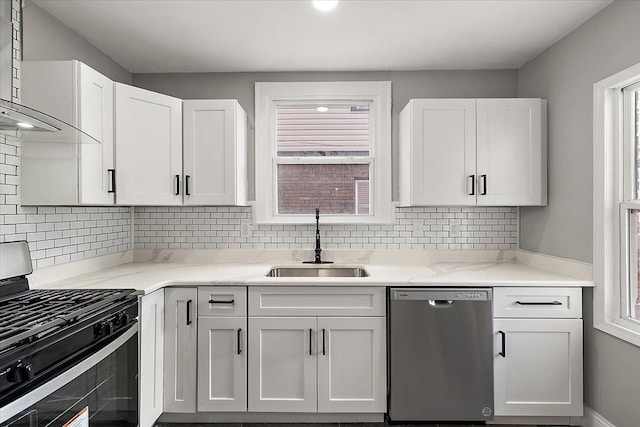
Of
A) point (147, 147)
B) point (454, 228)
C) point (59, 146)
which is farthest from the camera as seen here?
point (454, 228)

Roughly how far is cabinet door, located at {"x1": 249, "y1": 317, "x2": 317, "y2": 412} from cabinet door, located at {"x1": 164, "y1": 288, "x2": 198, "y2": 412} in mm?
357

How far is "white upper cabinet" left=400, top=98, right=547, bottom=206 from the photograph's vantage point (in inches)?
111

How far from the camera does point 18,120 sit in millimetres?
1525

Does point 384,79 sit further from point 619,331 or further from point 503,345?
point 619,331

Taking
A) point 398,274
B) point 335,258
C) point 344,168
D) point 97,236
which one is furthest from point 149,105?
point 398,274

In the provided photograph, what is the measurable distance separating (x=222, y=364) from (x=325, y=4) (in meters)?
2.16

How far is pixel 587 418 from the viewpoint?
2.39 m

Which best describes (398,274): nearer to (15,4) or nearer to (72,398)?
(72,398)

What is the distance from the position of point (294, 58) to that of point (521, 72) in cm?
177

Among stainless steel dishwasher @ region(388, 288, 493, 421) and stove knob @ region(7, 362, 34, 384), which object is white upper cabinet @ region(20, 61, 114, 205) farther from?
stainless steel dishwasher @ region(388, 288, 493, 421)

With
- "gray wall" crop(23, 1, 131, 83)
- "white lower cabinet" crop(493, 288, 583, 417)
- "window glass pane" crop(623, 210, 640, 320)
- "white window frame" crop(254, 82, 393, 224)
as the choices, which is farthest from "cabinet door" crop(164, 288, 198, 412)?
"window glass pane" crop(623, 210, 640, 320)

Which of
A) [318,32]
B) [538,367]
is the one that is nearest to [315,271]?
[538,367]

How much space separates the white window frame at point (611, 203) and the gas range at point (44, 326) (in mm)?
2546

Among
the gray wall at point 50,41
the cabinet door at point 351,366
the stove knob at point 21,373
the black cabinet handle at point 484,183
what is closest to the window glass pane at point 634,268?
the black cabinet handle at point 484,183
